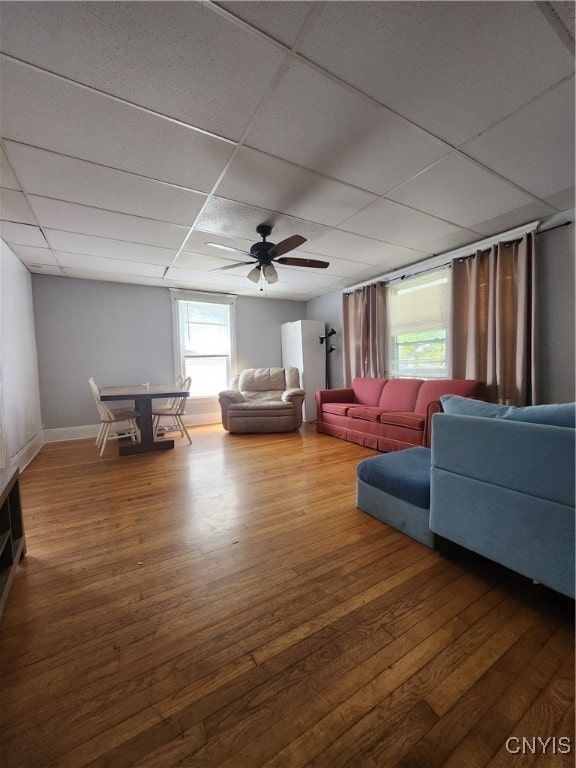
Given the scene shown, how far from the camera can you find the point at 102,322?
15.1 feet

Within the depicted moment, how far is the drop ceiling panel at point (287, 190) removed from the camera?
2.02 m

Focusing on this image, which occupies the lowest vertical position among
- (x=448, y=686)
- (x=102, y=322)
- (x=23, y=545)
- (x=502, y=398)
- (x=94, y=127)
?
(x=448, y=686)

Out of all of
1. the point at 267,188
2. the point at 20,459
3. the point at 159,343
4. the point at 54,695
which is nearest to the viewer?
the point at 54,695

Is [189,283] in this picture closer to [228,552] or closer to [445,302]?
[445,302]

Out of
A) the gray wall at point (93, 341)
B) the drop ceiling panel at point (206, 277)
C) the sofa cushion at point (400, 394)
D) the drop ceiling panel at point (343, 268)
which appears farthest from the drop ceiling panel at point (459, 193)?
the gray wall at point (93, 341)

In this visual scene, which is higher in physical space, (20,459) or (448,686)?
(20,459)

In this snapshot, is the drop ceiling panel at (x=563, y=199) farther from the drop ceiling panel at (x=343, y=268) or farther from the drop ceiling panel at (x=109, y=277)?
the drop ceiling panel at (x=109, y=277)

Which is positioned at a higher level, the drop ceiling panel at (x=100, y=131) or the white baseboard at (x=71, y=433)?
the drop ceiling panel at (x=100, y=131)

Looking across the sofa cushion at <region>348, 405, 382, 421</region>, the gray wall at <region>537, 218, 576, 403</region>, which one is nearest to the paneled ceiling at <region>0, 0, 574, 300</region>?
the gray wall at <region>537, 218, 576, 403</region>

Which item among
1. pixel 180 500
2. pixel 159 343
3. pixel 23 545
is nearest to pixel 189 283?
pixel 159 343

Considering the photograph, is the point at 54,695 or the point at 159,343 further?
the point at 159,343

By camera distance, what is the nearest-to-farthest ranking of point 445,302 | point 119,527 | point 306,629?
1. point 306,629
2. point 119,527
3. point 445,302

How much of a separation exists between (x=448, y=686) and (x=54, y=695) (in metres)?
1.30

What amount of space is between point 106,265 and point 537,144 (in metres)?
4.57
